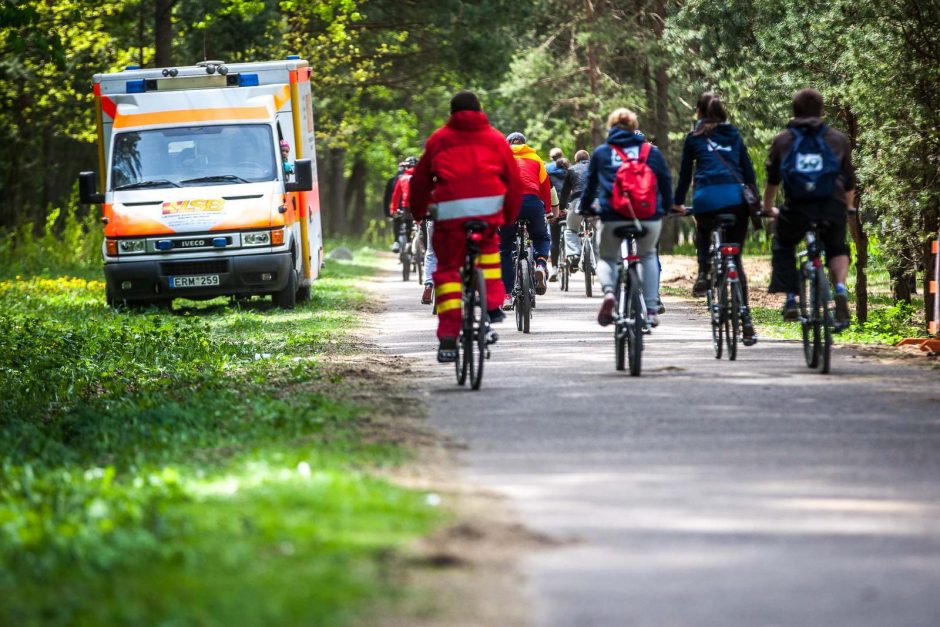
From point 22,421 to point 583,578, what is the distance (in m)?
7.43

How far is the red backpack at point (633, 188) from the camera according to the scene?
39.3ft

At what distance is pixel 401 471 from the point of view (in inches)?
298

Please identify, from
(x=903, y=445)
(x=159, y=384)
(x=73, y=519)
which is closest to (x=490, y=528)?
(x=73, y=519)

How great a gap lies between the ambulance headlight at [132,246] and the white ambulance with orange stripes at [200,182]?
0.5 inches

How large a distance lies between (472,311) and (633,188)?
5.34ft

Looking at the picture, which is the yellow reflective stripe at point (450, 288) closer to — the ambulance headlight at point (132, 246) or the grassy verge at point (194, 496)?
the grassy verge at point (194, 496)

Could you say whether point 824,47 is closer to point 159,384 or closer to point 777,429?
point 159,384

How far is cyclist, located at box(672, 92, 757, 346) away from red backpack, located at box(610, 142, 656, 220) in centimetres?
60

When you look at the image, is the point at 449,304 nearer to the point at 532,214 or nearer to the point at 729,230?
the point at 729,230

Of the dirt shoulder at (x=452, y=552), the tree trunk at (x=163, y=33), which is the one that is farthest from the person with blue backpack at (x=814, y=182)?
the tree trunk at (x=163, y=33)

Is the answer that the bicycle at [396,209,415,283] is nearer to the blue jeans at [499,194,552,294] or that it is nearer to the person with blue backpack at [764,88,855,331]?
the blue jeans at [499,194,552,294]

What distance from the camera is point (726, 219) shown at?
12.7 meters

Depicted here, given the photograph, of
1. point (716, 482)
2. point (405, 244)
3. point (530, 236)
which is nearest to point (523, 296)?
point (530, 236)

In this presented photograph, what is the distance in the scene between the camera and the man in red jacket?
1132 cm
